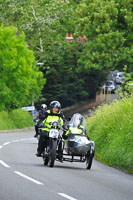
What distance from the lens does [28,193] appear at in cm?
949

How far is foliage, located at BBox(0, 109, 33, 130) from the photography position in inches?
1886

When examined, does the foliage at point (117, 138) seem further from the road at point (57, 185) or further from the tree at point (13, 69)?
the tree at point (13, 69)

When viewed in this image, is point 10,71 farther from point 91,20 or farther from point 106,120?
point 106,120

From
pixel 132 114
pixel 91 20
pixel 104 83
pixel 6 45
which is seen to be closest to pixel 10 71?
pixel 6 45

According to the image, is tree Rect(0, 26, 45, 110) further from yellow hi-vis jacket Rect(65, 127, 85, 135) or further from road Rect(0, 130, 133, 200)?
road Rect(0, 130, 133, 200)

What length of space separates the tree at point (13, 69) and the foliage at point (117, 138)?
80.5 ft

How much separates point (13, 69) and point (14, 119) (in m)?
5.54

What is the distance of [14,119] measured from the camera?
51.3 metres

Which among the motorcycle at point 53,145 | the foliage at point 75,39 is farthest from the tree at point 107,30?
the motorcycle at point 53,145

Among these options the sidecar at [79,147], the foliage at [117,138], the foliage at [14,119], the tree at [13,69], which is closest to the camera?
the sidecar at [79,147]

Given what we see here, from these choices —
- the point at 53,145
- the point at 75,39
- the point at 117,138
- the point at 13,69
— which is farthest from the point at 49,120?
the point at 75,39

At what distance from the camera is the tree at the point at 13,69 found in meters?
47.4

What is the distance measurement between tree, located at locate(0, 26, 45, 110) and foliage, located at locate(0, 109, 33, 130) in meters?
1.15

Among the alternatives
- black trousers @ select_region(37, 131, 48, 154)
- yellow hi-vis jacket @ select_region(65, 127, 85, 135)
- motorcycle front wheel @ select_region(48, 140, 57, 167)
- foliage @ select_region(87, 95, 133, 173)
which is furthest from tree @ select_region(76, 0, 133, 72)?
motorcycle front wheel @ select_region(48, 140, 57, 167)
